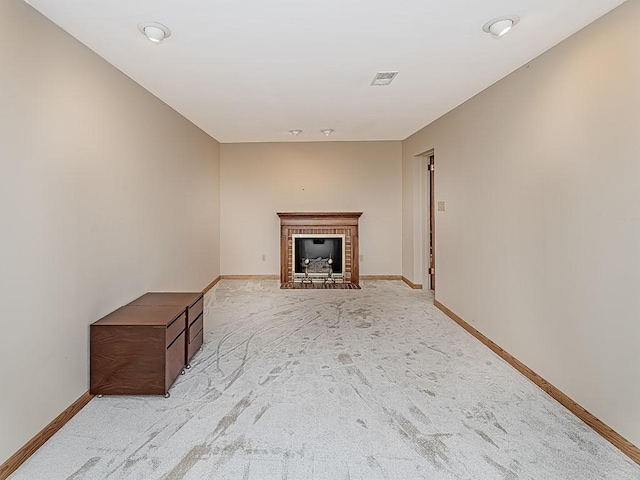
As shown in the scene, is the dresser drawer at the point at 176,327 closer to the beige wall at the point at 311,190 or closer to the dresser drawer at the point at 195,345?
the dresser drawer at the point at 195,345

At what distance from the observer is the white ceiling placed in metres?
2.11

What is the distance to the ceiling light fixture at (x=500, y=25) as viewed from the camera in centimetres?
223

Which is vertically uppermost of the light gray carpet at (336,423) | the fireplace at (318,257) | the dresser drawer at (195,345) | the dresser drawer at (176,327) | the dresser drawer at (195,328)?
the fireplace at (318,257)

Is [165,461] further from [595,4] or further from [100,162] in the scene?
[595,4]

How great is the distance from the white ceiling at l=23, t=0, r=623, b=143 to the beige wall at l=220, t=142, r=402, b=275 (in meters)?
2.38

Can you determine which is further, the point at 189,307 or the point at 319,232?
the point at 319,232

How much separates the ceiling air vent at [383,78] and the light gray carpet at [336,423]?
2.44 meters

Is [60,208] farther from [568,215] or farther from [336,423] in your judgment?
[568,215]

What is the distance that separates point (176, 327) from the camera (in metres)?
2.87

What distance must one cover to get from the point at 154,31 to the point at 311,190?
4.52 metres

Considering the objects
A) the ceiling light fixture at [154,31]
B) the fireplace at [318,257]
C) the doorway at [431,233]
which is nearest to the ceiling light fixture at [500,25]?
the ceiling light fixture at [154,31]

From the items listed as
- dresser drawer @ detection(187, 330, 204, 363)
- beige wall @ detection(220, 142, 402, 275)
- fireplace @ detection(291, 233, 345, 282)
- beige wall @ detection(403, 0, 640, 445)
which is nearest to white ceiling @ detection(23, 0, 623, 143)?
beige wall @ detection(403, 0, 640, 445)

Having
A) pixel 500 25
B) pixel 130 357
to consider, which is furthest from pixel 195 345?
pixel 500 25

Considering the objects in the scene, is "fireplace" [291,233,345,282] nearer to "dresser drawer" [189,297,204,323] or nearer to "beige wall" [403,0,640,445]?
"beige wall" [403,0,640,445]
